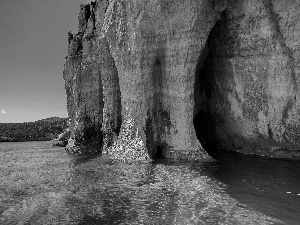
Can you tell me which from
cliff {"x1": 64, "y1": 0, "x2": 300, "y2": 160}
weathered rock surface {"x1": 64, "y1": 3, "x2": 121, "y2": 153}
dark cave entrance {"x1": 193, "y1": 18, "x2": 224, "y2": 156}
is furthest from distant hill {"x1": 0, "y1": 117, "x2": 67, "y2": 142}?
cliff {"x1": 64, "y1": 0, "x2": 300, "y2": 160}

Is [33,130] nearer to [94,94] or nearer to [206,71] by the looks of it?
[94,94]

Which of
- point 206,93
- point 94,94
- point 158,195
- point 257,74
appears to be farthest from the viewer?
point 94,94

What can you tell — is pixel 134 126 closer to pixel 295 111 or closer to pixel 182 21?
pixel 182 21

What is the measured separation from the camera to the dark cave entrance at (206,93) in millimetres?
21422

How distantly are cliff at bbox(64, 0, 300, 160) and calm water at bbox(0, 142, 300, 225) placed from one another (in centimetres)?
307

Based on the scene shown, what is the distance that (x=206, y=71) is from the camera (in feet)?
74.8

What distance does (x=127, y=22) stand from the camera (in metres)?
20.7

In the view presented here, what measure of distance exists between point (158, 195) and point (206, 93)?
14.1m

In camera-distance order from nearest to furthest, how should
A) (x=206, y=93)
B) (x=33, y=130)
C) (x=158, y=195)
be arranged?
(x=158, y=195) < (x=206, y=93) < (x=33, y=130)

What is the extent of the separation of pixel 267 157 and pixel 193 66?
7184 mm

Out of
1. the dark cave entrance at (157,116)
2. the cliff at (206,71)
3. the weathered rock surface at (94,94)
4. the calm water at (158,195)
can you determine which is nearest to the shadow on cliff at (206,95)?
the cliff at (206,71)

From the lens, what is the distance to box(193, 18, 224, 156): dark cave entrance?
70.3ft

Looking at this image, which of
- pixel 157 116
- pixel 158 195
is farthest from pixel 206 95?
pixel 158 195

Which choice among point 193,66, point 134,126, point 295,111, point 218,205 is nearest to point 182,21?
point 193,66
